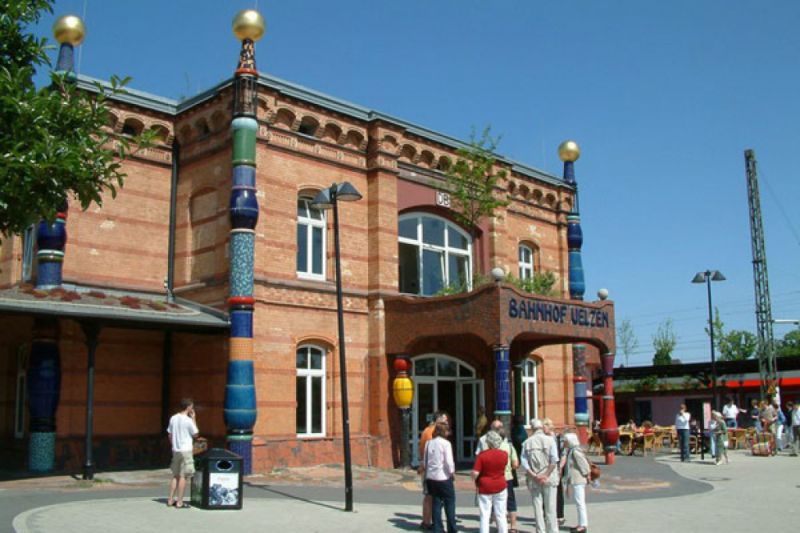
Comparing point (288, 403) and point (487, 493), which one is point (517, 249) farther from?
point (487, 493)

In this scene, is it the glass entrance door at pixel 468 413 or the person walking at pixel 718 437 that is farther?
the glass entrance door at pixel 468 413

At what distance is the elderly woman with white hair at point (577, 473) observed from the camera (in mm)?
11633

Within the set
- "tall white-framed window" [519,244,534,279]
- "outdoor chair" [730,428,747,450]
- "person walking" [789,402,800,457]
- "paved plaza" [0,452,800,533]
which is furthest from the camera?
"outdoor chair" [730,428,747,450]

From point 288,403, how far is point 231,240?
161 inches

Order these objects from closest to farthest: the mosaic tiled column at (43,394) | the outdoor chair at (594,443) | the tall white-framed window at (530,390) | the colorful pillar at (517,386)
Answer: the mosaic tiled column at (43,394) < the colorful pillar at (517,386) < the tall white-framed window at (530,390) < the outdoor chair at (594,443)

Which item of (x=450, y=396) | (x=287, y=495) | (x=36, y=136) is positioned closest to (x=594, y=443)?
(x=450, y=396)

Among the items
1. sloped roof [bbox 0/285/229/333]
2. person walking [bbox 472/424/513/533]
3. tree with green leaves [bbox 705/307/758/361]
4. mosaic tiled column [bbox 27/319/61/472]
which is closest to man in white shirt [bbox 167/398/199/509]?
sloped roof [bbox 0/285/229/333]

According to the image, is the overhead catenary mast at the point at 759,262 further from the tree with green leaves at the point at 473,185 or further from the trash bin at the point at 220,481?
the trash bin at the point at 220,481

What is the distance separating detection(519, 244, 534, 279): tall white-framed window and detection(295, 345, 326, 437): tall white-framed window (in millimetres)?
9305

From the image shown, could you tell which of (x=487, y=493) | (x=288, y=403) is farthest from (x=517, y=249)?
(x=487, y=493)

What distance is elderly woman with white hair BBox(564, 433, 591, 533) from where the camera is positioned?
11.6m

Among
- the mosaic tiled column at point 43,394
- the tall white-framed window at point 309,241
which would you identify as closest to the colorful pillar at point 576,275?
the tall white-framed window at point 309,241

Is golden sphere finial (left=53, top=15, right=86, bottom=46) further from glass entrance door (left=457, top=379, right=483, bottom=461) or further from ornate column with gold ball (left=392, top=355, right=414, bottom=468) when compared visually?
glass entrance door (left=457, top=379, right=483, bottom=461)

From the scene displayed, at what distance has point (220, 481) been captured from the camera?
13.3 meters
